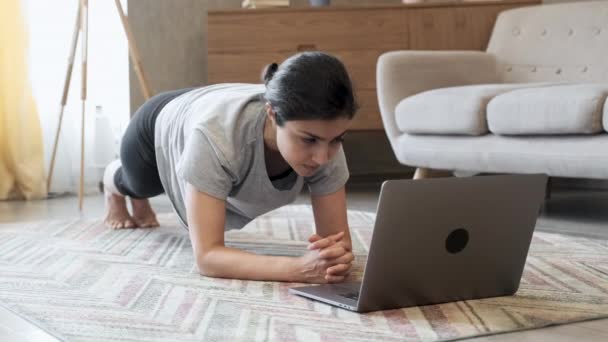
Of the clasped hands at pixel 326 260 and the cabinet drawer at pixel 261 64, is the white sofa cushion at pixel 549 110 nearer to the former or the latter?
the cabinet drawer at pixel 261 64

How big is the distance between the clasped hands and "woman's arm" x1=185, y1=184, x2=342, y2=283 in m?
0.02

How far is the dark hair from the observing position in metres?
1.43

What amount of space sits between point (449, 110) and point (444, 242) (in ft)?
5.27

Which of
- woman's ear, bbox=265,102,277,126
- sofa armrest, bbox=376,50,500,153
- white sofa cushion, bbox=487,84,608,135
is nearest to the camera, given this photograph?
woman's ear, bbox=265,102,277,126

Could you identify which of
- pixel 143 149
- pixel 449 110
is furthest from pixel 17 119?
pixel 449 110

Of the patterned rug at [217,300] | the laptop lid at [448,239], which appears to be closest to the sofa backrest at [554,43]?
Answer: the patterned rug at [217,300]

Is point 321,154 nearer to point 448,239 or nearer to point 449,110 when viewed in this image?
point 448,239

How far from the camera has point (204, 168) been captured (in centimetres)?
164

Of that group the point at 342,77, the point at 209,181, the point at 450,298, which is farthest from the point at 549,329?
the point at 209,181

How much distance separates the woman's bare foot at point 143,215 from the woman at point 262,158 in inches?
21.4

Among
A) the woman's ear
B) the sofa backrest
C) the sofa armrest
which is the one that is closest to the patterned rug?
the woman's ear

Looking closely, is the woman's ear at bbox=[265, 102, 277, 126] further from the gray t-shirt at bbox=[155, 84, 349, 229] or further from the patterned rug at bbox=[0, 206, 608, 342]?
the patterned rug at bbox=[0, 206, 608, 342]

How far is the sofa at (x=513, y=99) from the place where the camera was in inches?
100

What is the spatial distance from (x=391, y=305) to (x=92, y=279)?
0.68 meters
